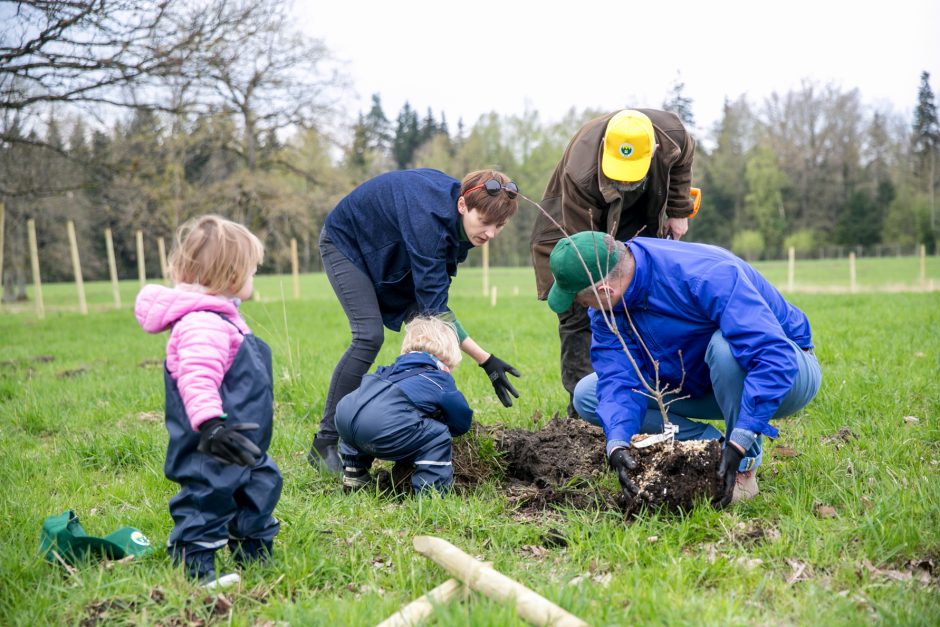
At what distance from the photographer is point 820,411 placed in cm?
479

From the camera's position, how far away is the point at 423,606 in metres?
2.32

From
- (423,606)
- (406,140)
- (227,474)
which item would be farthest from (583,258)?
(406,140)

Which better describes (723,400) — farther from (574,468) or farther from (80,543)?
(80,543)

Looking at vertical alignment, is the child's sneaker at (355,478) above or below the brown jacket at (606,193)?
below

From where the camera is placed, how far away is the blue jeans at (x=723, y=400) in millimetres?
3182

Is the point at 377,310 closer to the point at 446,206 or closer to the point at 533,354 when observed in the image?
the point at 446,206

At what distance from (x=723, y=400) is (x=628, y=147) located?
5.37ft

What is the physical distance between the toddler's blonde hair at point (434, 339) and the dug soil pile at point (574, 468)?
0.61 meters

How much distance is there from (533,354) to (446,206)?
430 centimetres

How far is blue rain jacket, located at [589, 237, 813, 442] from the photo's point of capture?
2979mm

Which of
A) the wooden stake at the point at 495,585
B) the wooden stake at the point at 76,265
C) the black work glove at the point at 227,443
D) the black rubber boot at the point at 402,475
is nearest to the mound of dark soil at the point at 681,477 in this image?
the wooden stake at the point at 495,585

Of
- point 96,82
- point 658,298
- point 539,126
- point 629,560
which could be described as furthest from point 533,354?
point 539,126

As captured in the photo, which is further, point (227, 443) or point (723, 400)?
point (723, 400)

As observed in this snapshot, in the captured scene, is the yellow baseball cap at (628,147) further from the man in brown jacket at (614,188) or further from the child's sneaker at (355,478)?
the child's sneaker at (355,478)
